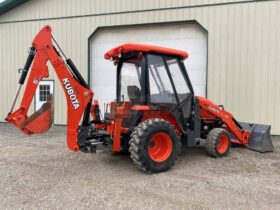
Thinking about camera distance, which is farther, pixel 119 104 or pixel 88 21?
pixel 88 21

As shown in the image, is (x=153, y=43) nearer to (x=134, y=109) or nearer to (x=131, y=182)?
(x=134, y=109)

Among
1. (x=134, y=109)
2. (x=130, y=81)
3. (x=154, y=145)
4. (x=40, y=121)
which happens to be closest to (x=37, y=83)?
(x=40, y=121)

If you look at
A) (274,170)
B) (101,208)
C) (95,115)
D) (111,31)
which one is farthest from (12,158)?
(111,31)

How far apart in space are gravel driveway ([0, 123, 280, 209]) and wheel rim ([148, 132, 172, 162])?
0.33 m

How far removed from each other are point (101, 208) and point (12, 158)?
12.0ft

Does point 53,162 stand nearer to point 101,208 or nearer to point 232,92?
point 101,208

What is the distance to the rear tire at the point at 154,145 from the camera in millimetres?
5305

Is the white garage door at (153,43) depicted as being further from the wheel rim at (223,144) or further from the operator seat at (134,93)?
the operator seat at (134,93)

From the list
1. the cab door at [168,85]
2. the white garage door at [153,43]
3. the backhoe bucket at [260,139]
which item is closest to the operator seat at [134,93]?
the cab door at [168,85]

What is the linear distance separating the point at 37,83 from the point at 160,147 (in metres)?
2.54

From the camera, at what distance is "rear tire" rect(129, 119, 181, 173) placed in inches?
209

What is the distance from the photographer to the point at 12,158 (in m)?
6.82

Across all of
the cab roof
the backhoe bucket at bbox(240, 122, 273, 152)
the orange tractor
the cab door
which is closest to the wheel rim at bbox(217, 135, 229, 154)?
the orange tractor

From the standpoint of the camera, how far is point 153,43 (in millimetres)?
11633
